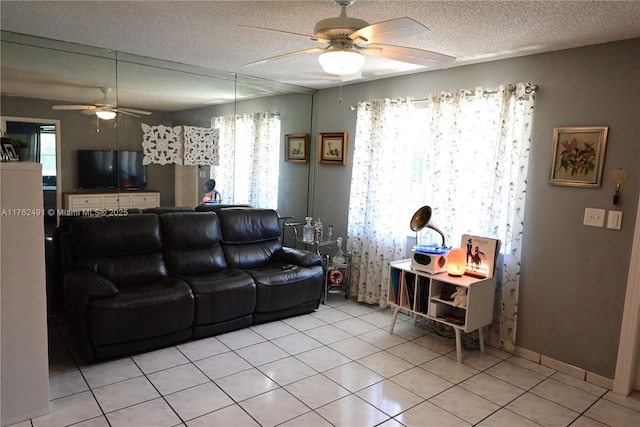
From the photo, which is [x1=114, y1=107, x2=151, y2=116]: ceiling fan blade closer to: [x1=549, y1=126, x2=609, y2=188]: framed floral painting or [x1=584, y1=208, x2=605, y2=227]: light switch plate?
[x1=549, y1=126, x2=609, y2=188]: framed floral painting

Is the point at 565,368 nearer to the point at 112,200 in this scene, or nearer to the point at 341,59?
the point at 341,59

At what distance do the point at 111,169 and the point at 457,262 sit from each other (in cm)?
311

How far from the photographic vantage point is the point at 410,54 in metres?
2.39

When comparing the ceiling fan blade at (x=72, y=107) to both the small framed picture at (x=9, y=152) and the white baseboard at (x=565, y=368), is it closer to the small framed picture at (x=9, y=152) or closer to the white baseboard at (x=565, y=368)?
the small framed picture at (x=9, y=152)

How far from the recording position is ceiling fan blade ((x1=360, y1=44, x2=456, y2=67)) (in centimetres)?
232

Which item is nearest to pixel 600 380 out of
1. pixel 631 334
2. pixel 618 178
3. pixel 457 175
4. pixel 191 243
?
A: pixel 631 334

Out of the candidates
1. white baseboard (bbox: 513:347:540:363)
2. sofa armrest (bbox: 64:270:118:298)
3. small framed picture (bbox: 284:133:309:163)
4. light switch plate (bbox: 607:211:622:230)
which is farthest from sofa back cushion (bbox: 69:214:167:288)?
light switch plate (bbox: 607:211:622:230)

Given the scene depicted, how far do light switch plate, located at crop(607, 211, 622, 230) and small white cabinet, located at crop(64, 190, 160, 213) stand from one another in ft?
12.4

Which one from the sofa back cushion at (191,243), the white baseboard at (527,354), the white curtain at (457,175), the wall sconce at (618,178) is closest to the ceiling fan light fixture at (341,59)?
the white curtain at (457,175)

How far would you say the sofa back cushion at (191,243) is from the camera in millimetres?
3771

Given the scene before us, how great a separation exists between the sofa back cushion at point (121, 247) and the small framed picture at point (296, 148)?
1.91 meters

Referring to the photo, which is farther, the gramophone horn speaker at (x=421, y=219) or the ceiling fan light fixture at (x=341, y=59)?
the gramophone horn speaker at (x=421, y=219)

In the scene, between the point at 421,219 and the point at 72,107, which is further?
the point at 421,219

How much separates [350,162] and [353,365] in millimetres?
2403
